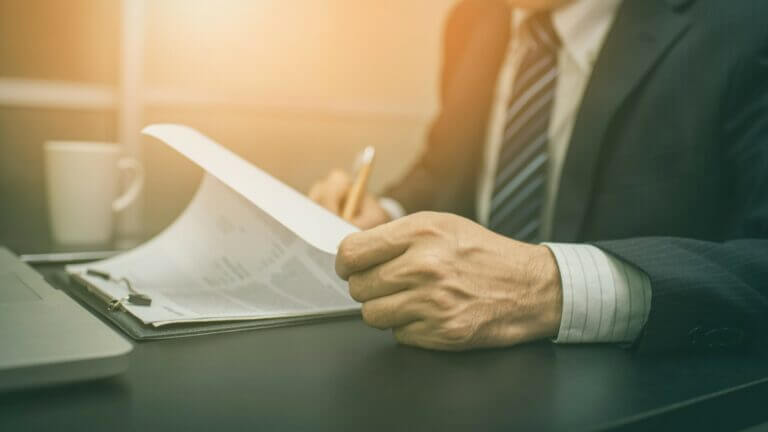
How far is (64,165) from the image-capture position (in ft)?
2.97

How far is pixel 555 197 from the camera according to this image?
0.95m

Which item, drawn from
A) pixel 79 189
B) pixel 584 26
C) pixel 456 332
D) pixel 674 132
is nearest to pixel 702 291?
pixel 456 332

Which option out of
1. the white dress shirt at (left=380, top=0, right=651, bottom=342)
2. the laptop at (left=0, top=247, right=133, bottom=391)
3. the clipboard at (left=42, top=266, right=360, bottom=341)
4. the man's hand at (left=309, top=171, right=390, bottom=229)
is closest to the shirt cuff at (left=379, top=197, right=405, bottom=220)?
the white dress shirt at (left=380, top=0, right=651, bottom=342)

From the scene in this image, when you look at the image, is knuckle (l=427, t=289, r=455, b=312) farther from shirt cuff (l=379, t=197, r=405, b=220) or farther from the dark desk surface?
shirt cuff (l=379, t=197, r=405, b=220)

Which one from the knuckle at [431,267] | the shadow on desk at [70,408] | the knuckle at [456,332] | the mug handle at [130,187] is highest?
the knuckle at [431,267]

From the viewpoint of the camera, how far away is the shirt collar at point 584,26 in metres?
0.97

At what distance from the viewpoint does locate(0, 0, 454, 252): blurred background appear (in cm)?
105

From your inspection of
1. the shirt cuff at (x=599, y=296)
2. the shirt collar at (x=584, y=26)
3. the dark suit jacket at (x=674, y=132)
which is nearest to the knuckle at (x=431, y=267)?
the shirt cuff at (x=599, y=296)

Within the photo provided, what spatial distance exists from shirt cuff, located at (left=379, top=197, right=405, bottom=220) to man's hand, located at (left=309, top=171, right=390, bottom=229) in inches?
5.9

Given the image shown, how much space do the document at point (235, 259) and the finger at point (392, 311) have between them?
2.1 inches

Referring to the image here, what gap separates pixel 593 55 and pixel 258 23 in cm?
65

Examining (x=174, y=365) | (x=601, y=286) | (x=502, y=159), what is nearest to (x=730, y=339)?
(x=601, y=286)

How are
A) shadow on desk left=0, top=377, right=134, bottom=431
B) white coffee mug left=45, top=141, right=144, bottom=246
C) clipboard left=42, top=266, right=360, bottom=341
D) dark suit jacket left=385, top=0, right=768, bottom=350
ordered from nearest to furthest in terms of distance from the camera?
shadow on desk left=0, top=377, right=134, bottom=431, clipboard left=42, top=266, right=360, bottom=341, dark suit jacket left=385, top=0, right=768, bottom=350, white coffee mug left=45, top=141, right=144, bottom=246

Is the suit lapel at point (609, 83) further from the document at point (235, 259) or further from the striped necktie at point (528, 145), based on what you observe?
the document at point (235, 259)
